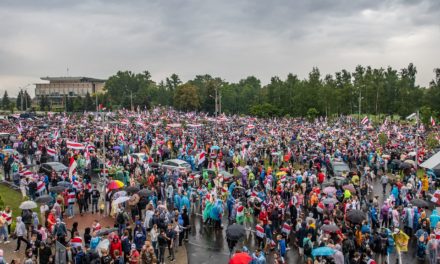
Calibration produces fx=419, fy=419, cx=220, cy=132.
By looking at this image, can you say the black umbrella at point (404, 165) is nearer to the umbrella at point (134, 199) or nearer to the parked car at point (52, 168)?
the umbrella at point (134, 199)

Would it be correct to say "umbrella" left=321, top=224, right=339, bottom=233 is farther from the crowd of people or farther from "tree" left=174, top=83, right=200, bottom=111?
"tree" left=174, top=83, right=200, bottom=111

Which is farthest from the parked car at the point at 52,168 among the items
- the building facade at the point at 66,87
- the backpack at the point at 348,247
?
the building facade at the point at 66,87

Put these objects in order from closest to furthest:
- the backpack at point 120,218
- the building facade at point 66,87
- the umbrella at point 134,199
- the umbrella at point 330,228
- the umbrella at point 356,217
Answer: the umbrella at point 330,228, the umbrella at point 356,217, the backpack at point 120,218, the umbrella at point 134,199, the building facade at point 66,87

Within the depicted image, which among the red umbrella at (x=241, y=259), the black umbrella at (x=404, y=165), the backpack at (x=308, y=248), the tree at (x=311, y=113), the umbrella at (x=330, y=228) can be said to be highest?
the tree at (x=311, y=113)

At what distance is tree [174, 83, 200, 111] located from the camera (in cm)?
9594

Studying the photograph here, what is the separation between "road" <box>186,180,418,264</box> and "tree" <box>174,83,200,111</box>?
77.8m

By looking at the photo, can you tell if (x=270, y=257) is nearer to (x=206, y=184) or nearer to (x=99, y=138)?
(x=206, y=184)

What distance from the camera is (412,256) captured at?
50.2ft

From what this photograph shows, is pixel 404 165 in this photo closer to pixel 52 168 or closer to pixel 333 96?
pixel 52 168

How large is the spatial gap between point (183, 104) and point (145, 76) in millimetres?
48208

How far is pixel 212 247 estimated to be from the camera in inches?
640

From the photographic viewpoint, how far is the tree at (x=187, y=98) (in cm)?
9594

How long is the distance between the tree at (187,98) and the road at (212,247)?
255ft

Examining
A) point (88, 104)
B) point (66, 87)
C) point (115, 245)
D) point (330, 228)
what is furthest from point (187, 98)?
point (66, 87)
